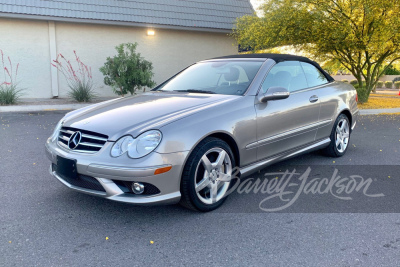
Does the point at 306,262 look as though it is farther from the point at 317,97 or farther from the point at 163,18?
the point at 163,18

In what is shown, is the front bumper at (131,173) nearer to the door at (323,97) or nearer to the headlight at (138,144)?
the headlight at (138,144)

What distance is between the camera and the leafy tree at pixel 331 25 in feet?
35.7

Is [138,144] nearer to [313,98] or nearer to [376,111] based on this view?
[313,98]

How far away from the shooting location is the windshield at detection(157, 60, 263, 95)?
165 inches

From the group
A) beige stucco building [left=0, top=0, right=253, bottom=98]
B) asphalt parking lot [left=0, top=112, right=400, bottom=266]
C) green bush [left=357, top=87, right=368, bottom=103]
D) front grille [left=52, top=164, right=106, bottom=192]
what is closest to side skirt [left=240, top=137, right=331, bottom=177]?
asphalt parking lot [left=0, top=112, right=400, bottom=266]

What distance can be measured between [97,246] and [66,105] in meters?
9.42

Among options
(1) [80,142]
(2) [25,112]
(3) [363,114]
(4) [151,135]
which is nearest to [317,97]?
(4) [151,135]

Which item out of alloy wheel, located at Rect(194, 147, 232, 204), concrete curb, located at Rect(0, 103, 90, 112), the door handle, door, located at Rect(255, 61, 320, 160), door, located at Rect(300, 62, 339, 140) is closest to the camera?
alloy wheel, located at Rect(194, 147, 232, 204)

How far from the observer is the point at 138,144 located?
10.0 feet

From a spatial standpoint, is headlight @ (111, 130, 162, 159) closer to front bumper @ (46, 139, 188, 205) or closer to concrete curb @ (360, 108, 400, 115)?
front bumper @ (46, 139, 188, 205)

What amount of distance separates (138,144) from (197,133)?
1.77 feet

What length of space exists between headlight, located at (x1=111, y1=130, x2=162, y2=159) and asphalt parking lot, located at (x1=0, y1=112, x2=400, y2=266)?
26.6 inches

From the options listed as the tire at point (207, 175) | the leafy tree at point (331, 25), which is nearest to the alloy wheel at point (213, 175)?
the tire at point (207, 175)

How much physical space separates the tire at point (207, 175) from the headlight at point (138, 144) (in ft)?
1.19
